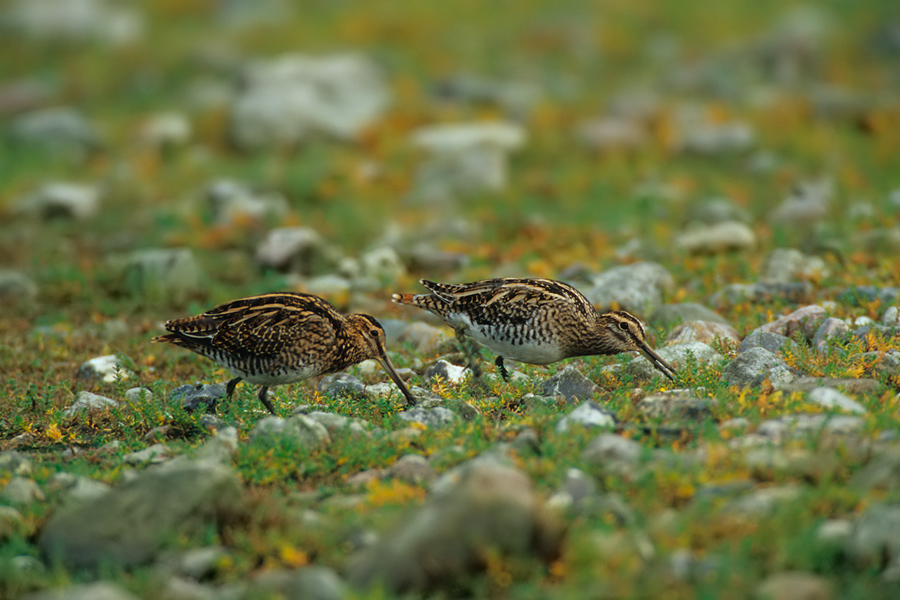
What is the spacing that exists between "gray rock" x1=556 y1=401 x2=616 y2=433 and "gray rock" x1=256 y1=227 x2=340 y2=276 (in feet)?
23.0

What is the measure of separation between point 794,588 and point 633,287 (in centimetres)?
662

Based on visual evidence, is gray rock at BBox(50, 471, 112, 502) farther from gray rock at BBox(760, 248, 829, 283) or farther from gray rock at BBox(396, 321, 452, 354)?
gray rock at BBox(760, 248, 829, 283)

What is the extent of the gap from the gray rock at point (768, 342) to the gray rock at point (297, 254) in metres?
6.30

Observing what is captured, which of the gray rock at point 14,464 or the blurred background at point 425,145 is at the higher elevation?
the blurred background at point 425,145

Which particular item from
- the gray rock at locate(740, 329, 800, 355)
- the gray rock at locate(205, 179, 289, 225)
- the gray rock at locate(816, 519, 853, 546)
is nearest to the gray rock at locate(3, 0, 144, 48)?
the gray rock at locate(205, 179, 289, 225)

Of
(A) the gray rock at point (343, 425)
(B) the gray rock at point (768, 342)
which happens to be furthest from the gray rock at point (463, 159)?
(A) the gray rock at point (343, 425)

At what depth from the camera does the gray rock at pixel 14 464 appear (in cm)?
694

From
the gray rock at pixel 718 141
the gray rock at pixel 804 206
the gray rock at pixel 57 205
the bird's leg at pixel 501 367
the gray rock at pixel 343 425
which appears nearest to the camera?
the gray rock at pixel 343 425

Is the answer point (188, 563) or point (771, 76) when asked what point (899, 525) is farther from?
point (771, 76)

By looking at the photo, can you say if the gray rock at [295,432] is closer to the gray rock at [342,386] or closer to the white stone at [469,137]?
the gray rock at [342,386]

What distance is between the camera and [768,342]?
30.0 feet

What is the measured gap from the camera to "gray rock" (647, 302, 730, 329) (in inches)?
408

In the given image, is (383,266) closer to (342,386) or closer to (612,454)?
(342,386)

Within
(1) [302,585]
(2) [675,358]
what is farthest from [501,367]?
(1) [302,585]
